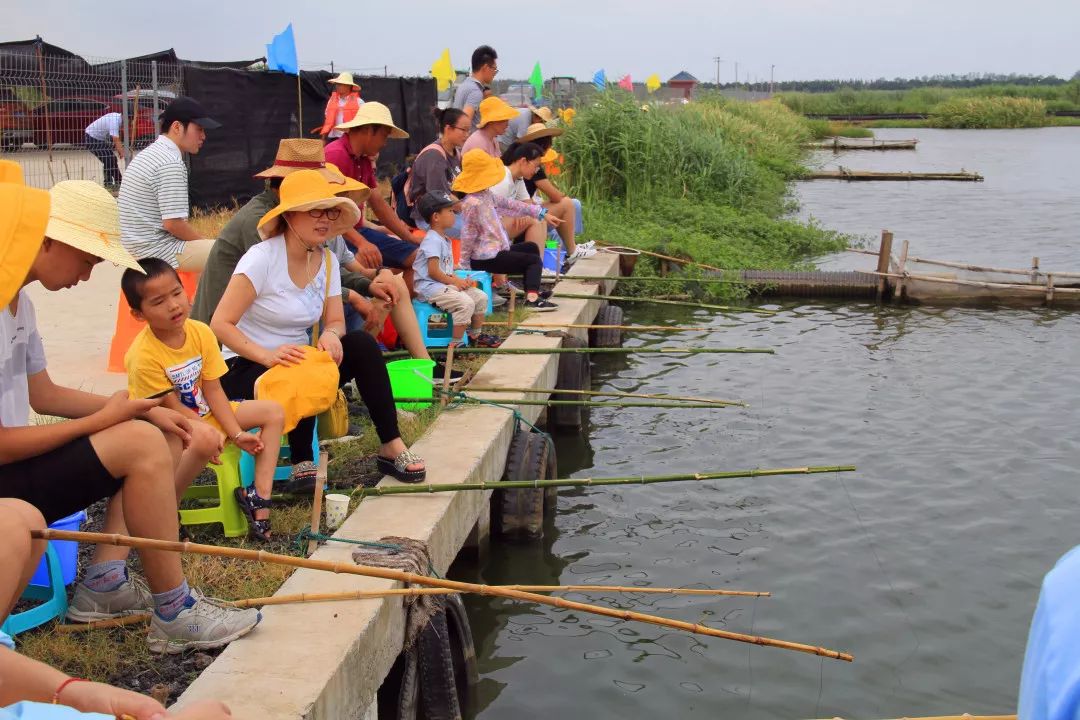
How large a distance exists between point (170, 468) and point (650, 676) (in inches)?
95.1

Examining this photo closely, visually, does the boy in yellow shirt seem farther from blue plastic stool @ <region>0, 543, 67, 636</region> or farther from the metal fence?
the metal fence

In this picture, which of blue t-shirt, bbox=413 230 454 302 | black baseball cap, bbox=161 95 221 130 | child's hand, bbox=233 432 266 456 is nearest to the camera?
child's hand, bbox=233 432 266 456

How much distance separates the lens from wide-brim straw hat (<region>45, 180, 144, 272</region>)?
3.20m

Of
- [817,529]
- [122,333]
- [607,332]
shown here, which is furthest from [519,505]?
[607,332]

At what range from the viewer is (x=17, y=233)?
7.73ft

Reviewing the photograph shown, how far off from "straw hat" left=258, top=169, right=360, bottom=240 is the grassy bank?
8.43 metres

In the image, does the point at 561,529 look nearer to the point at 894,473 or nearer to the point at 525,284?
the point at 894,473

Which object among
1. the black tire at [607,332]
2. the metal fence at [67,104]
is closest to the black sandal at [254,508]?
the black tire at [607,332]

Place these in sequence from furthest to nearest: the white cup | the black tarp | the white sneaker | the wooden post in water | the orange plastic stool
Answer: the wooden post in water < the black tarp < the orange plastic stool < the white cup < the white sneaker

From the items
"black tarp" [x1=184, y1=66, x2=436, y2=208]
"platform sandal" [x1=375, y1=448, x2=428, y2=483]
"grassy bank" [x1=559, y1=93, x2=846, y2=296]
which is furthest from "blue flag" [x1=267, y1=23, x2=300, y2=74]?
"platform sandal" [x1=375, y1=448, x2=428, y2=483]

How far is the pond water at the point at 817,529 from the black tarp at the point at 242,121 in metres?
5.23

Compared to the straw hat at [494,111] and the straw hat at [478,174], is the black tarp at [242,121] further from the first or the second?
the straw hat at [478,174]

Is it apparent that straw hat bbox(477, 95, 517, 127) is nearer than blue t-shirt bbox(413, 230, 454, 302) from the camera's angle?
No

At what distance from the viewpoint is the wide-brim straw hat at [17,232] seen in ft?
7.62
